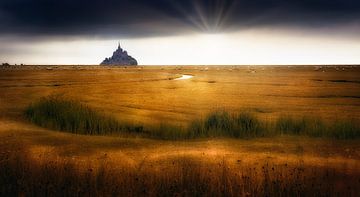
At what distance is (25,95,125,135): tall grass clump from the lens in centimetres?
1554

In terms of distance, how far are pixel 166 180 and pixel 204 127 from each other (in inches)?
296

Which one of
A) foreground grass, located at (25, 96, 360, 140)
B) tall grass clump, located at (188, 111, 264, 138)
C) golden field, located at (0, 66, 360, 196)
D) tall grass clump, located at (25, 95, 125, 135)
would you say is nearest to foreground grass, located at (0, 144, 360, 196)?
golden field, located at (0, 66, 360, 196)

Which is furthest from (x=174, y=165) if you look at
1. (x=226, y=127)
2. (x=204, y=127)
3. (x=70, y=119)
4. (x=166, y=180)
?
(x=70, y=119)

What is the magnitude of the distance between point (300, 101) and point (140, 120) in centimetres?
1362

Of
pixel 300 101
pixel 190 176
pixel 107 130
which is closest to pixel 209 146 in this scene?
pixel 190 176

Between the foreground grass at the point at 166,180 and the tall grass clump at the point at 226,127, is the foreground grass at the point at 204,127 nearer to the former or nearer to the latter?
the tall grass clump at the point at 226,127

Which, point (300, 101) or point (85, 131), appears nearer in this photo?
point (85, 131)

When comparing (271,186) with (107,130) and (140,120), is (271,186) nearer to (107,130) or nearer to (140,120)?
(107,130)

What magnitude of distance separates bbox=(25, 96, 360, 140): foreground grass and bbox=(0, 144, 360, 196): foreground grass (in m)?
4.69

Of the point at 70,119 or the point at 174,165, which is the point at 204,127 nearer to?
the point at 70,119

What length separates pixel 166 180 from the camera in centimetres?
790

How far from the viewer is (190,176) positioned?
8.43 metres

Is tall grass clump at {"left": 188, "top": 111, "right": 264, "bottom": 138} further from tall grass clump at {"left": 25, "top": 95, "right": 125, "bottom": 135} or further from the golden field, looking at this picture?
tall grass clump at {"left": 25, "top": 95, "right": 125, "bottom": 135}

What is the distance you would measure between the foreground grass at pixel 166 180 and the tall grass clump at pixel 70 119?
5438 mm
